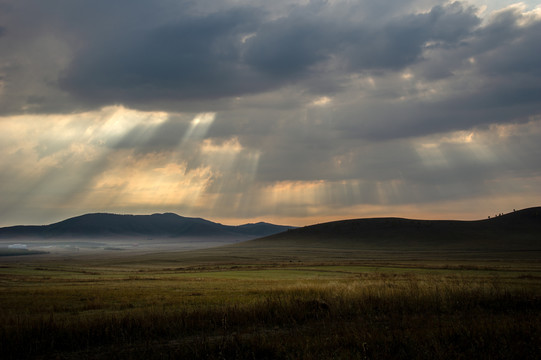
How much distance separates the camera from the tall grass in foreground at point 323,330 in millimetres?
10555

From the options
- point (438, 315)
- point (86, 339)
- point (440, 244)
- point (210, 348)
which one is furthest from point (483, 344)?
point (440, 244)

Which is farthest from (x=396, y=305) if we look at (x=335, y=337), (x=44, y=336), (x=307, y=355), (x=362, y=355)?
(x=44, y=336)

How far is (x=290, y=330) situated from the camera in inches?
554

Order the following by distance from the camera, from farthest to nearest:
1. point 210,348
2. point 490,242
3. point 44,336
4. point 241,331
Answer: point 490,242 < point 241,331 < point 44,336 < point 210,348

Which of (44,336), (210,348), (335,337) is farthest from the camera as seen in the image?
(44,336)

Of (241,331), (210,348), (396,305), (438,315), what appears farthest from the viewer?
(396,305)

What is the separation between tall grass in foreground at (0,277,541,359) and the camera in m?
10.6

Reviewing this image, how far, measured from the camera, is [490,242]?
617ft

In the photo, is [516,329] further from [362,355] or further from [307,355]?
[307,355]

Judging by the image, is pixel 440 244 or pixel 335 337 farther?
pixel 440 244

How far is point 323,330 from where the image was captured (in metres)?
13.6

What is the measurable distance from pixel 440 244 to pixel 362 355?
20424 centimetres

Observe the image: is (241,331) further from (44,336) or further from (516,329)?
(516,329)

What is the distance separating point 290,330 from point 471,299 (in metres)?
9.06
